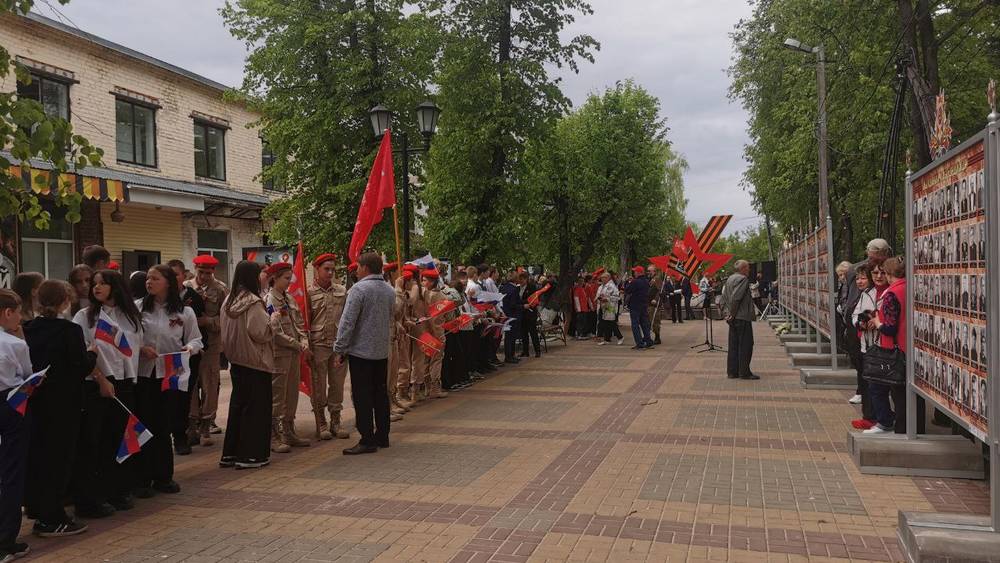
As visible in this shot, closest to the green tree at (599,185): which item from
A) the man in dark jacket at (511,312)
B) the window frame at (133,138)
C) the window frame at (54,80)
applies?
the man in dark jacket at (511,312)

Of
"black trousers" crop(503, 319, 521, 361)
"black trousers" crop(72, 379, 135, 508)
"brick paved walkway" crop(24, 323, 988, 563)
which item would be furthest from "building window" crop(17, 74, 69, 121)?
"black trousers" crop(72, 379, 135, 508)

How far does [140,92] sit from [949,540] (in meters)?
21.3

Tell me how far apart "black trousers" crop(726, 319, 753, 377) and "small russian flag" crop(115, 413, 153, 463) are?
9.75 m

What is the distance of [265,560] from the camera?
4.82 meters

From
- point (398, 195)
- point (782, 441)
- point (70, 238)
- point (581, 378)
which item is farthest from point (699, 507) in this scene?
point (70, 238)

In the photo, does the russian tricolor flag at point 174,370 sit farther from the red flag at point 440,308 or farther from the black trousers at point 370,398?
the red flag at point 440,308

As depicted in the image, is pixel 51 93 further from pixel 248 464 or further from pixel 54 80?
pixel 248 464

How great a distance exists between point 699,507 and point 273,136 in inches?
609

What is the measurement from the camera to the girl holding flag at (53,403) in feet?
17.0

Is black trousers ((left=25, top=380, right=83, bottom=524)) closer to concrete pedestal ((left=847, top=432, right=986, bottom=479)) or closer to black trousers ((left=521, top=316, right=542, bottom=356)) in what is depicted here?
concrete pedestal ((left=847, top=432, right=986, bottom=479))

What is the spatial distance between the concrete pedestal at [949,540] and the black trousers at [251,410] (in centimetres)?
544

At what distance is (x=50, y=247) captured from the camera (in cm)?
1780

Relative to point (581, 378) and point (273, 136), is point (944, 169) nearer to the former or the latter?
point (581, 378)

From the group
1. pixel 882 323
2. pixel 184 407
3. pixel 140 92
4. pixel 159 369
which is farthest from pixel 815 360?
pixel 140 92
